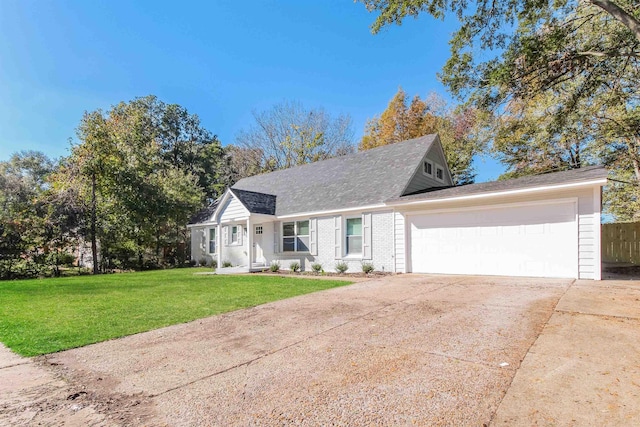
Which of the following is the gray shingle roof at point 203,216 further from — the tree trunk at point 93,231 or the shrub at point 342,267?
the shrub at point 342,267

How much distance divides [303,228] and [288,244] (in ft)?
3.83

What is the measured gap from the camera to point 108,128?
1811 centimetres

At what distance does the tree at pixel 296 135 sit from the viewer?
2978 cm

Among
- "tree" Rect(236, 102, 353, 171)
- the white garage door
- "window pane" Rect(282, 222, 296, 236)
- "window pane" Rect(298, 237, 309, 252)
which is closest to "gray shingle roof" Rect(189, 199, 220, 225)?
"window pane" Rect(282, 222, 296, 236)

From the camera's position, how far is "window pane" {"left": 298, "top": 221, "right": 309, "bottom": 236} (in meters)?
14.7

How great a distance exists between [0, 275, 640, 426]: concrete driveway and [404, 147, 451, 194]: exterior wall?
7.57 metres

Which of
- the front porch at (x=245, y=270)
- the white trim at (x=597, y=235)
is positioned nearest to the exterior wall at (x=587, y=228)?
the white trim at (x=597, y=235)

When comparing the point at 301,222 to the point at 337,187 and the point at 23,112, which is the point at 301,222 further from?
the point at 23,112

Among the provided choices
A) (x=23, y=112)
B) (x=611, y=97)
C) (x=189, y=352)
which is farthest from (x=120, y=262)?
(x=611, y=97)

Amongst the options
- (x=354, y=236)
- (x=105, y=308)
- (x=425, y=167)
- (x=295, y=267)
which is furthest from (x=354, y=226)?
(x=105, y=308)

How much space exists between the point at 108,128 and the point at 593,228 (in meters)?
21.7

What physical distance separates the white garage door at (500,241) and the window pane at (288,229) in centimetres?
580

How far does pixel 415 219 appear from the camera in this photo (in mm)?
11406

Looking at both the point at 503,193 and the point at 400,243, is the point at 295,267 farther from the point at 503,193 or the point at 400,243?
the point at 503,193
